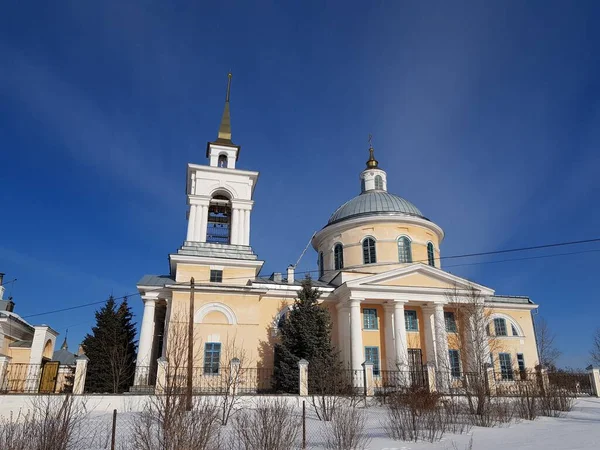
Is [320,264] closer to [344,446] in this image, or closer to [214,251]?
[214,251]

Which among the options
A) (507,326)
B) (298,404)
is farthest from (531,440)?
(507,326)

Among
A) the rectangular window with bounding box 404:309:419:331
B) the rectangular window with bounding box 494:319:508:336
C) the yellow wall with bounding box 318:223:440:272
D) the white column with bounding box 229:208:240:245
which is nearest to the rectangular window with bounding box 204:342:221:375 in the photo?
the white column with bounding box 229:208:240:245

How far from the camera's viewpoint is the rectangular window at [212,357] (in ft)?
64.9

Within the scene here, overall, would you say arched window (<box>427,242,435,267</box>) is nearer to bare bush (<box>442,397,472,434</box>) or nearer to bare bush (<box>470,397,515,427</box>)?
bare bush (<box>442,397,472,434</box>)

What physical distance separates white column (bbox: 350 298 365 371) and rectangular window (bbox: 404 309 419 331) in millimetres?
3374

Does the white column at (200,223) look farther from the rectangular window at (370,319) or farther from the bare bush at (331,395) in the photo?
the bare bush at (331,395)

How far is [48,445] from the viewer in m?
→ 6.95

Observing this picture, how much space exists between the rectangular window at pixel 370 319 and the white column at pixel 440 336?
126 inches

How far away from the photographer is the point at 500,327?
26.1m

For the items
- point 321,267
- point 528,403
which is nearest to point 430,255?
point 321,267

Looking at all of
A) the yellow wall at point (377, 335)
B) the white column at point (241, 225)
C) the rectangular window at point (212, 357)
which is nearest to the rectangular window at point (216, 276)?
the white column at point (241, 225)

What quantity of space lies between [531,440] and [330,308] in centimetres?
1507

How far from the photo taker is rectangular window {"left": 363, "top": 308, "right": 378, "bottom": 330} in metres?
23.7

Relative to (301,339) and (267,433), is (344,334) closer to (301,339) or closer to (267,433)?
(301,339)
